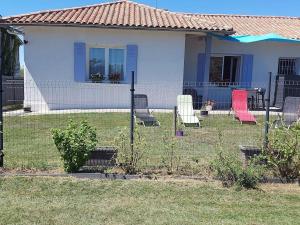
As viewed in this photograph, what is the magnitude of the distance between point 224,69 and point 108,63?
5.73 meters

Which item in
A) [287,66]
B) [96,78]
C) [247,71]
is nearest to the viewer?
[96,78]

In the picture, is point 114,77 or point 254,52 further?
point 254,52

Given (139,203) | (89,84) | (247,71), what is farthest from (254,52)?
(139,203)

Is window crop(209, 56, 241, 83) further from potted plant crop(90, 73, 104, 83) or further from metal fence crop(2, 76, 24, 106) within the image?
metal fence crop(2, 76, 24, 106)

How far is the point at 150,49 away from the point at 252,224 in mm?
11488

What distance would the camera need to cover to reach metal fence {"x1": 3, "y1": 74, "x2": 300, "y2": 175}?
24.4 feet

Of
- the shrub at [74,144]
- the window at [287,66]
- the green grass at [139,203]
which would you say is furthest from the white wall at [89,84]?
the green grass at [139,203]

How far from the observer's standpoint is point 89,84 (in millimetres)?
15508

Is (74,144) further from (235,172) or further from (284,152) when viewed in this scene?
(284,152)

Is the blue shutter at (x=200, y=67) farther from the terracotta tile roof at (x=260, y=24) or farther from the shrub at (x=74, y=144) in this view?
the shrub at (x=74, y=144)

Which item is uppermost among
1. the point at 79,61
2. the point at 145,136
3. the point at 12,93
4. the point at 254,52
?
the point at 254,52

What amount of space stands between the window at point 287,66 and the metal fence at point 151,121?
4.85 feet

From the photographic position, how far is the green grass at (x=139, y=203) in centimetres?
491

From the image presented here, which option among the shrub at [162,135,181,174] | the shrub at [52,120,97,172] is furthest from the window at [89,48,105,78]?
the shrub at [52,120,97,172]
